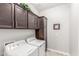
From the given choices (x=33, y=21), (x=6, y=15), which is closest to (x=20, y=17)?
(x=6, y=15)

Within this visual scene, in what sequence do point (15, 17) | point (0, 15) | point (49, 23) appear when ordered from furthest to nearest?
point (49, 23) → point (15, 17) → point (0, 15)

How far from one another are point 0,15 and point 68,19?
6.21 feet

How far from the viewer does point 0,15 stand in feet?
4.28

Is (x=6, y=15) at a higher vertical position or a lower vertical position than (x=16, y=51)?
higher

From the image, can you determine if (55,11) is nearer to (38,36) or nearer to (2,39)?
(38,36)

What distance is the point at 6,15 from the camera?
4.63 feet

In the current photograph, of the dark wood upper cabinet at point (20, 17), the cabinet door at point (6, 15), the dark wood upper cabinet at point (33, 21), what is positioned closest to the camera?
the cabinet door at point (6, 15)

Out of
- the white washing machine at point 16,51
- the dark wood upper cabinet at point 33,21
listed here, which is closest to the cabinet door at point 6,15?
the white washing machine at point 16,51

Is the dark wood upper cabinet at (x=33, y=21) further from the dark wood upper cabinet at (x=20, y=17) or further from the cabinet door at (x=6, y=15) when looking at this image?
the cabinet door at (x=6, y=15)

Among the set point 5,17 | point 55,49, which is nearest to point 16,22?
point 5,17

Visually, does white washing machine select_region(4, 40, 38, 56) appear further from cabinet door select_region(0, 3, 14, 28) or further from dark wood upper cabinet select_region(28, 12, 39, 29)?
dark wood upper cabinet select_region(28, 12, 39, 29)

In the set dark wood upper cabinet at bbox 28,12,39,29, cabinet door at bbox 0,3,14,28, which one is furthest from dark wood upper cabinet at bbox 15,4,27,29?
dark wood upper cabinet at bbox 28,12,39,29

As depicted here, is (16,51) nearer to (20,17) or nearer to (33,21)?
(20,17)

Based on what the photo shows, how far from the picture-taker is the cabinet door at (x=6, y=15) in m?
1.32
